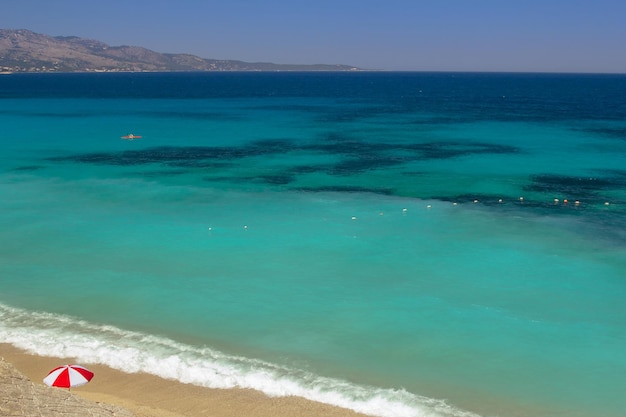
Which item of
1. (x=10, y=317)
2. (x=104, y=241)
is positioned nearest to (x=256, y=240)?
(x=104, y=241)

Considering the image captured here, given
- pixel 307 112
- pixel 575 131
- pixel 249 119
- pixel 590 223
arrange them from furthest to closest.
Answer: pixel 307 112
pixel 249 119
pixel 575 131
pixel 590 223

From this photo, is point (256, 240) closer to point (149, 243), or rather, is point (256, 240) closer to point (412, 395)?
point (149, 243)

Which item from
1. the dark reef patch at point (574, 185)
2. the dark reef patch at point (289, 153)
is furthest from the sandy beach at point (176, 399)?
the dark reef patch at point (574, 185)

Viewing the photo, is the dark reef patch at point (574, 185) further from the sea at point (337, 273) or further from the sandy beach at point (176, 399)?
the sandy beach at point (176, 399)

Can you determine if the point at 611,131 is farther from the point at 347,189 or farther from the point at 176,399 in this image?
the point at 176,399

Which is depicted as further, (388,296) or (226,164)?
(226,164)

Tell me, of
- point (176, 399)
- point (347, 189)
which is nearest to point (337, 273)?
point (176, 399)
